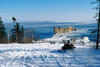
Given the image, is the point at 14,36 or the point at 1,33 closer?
the point at 1,33

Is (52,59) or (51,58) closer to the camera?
(52,59)

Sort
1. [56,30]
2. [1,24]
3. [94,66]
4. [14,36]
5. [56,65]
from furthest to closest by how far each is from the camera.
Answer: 1. [56,30]
2. [14,36]
3. [1,24]
4. [56,65]
5. [94,66]

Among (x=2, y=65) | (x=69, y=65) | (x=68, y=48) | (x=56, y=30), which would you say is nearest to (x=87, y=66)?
(x=69, y=65)

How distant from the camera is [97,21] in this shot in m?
13.7

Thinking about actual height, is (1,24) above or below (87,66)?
above

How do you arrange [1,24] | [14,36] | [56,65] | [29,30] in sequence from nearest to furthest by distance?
1. [56,65]
2. [1,24]
3. [14,36]
4. [29,30]

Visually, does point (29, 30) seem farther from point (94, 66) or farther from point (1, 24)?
point (94, 66)

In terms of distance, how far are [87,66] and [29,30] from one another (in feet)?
166

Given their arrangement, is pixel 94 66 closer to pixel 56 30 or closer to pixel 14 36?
pixel 14 36

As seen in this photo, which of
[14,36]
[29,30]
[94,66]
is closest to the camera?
[94,66]

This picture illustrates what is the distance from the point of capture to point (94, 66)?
6.65 m

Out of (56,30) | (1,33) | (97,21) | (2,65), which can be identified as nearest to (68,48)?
(97,21)

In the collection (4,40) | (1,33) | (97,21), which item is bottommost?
(4,40)

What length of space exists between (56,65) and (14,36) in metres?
36.0
